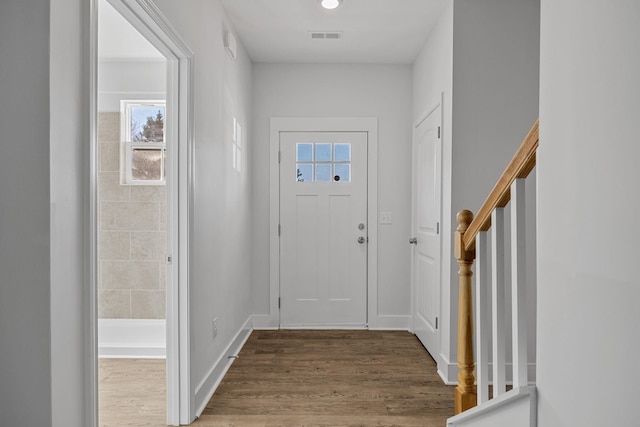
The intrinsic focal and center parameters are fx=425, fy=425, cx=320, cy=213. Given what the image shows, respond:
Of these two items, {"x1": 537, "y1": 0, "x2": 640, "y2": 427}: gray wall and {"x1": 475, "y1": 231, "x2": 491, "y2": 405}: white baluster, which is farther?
{"x1": 475, "y1": 231, "x2": 491, "y2": 405}: white baluster

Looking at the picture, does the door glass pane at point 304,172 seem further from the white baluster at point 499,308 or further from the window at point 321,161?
the white baluster at point 499,308

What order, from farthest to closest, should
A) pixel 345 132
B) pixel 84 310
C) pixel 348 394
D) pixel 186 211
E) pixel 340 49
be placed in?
pixel 345 132 < pixel 340 49 < pixel 348 394 < pixel 186 211 < pixel 84 310

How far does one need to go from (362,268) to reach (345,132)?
1.34 m

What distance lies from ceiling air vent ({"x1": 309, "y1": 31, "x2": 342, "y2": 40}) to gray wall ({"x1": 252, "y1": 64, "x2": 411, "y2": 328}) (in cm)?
59

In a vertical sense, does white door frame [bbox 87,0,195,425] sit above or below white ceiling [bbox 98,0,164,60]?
below

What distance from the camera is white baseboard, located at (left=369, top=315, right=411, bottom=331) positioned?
414cm

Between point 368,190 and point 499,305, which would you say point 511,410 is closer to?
point 499,305

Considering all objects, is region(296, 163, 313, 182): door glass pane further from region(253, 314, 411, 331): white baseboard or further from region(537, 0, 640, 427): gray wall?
region(537, 0, 640, 427): gray wall

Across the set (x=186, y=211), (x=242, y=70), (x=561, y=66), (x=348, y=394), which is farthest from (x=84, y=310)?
(x=242, y=70)

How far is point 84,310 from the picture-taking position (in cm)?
127

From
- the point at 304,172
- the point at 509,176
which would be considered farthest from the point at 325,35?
the point at 509,176

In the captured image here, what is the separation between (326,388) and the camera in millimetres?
2729
